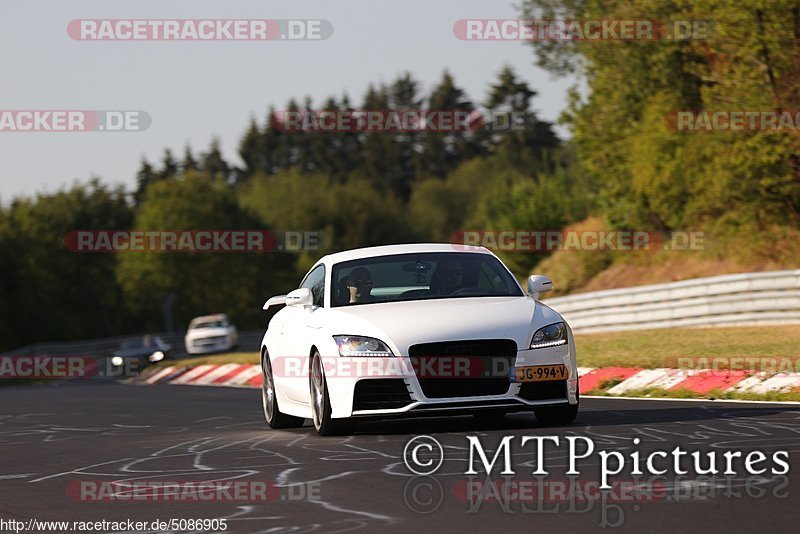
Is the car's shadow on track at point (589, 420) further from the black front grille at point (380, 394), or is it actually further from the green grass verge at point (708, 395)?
the green grass verge at point (708, 395)

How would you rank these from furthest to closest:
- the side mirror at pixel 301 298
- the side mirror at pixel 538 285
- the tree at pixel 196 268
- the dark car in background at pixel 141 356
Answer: the tree at pixel 196 268 → the dark car in background at pixel 141 356 → the side mirror at pixel 301 298 → the side mirror at pixel 538 285

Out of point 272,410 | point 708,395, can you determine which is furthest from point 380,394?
point 708,395

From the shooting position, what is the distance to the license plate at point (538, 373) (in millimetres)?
11688

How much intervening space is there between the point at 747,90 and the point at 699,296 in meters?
5.79

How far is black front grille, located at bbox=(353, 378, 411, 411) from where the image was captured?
38.2ft

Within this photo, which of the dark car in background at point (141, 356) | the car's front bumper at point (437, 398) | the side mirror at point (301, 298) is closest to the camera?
the car's front bumper at point (437, 398)

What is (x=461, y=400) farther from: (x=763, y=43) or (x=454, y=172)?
(x=454, y=172)

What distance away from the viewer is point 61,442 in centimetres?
1343

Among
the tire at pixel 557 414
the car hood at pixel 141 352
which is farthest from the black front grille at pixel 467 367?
the car hood at pixel 141 352

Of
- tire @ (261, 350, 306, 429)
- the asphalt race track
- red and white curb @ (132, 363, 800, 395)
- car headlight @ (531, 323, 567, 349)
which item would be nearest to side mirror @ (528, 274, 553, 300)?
Answer: car headlight @ (531, 323, 567, 349)

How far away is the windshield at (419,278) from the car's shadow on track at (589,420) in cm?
110

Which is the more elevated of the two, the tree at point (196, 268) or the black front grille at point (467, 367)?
the tree at point (196, 268)

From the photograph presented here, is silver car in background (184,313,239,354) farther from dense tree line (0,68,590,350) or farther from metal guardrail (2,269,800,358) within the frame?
metal guardrail (2,269,800,358)

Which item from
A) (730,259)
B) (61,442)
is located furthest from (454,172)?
(61,442)
